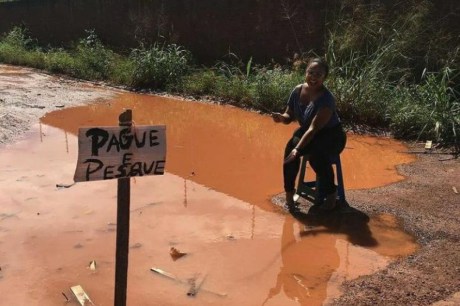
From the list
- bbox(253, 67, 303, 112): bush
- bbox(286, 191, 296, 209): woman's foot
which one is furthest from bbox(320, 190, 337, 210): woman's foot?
bbox(253, 67, 303, 112): bush

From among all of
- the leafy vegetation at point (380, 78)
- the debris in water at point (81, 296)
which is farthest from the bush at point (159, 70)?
the debris in water at point (81, 296)

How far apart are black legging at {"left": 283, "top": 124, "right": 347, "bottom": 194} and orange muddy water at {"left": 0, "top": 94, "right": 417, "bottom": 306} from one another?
36 centimetres

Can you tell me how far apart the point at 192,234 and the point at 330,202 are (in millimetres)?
1334

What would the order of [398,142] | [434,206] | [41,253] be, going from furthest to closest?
[398,142]
[434,206]
[41,253]

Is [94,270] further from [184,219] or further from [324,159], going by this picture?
[324,159]

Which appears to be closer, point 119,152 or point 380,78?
point 119,152

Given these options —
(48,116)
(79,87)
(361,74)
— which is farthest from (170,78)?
(361,74)

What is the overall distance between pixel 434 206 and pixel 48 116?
22.4 ft

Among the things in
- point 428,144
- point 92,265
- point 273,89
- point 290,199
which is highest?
point 273,89

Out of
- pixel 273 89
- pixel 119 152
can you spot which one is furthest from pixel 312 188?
pixel 273 89

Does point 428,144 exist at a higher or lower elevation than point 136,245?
higher

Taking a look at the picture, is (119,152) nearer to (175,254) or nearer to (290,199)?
(175,254)

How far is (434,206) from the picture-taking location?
5301mm

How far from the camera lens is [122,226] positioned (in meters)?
2.82
